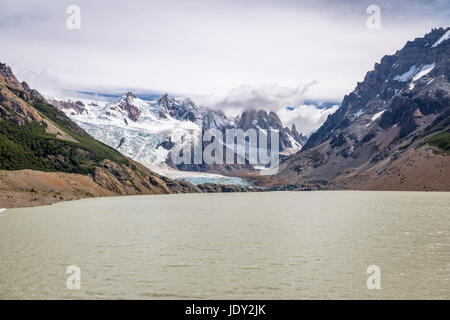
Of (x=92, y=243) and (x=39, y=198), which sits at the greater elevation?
(x=39, y=198)

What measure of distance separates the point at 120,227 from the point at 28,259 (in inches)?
1432

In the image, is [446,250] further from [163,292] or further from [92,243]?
[92,243]

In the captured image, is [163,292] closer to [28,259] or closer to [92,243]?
[28,259]

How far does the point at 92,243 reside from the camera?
2490 inches

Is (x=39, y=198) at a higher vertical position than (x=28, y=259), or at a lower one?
higher

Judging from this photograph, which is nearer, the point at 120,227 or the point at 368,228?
the point at 368,228

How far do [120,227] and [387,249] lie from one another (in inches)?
2158
